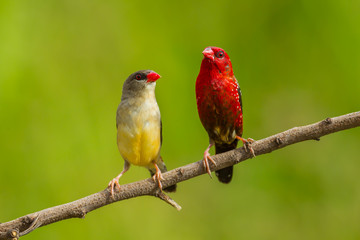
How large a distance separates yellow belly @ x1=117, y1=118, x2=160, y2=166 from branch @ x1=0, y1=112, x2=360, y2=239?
1.60ft

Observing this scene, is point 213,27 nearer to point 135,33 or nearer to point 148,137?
point 135,33

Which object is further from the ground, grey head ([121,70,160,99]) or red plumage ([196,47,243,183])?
grey head ([121,70,160,99])

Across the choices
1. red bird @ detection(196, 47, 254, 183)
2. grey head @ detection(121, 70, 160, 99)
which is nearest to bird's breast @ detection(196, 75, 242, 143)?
red bird @ detection(196, 47, 254, 183)

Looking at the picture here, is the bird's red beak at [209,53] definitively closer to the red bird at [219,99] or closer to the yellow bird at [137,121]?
the red bird at [219,99]

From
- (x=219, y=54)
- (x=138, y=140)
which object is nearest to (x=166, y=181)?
(x=138, y=140)

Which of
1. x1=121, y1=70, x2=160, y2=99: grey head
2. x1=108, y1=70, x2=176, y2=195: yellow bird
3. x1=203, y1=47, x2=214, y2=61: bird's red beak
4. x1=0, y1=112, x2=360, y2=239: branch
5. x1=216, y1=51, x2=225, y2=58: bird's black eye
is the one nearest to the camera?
x1=0, y1=112, x2=360, y2=239: branch

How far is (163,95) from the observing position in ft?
16.8

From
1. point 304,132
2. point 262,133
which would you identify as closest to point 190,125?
point 262,133

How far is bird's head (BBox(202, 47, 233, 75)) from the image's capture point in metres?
3.19

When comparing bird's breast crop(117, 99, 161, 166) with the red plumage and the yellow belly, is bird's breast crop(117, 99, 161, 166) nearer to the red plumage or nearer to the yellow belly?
the yellow belly

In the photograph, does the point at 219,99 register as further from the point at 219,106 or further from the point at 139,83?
the point at 139,83

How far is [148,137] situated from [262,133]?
1.98m

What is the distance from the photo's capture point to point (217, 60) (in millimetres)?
3307

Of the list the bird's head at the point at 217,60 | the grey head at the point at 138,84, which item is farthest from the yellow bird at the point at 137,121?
the bird's head at the point at 217,60
